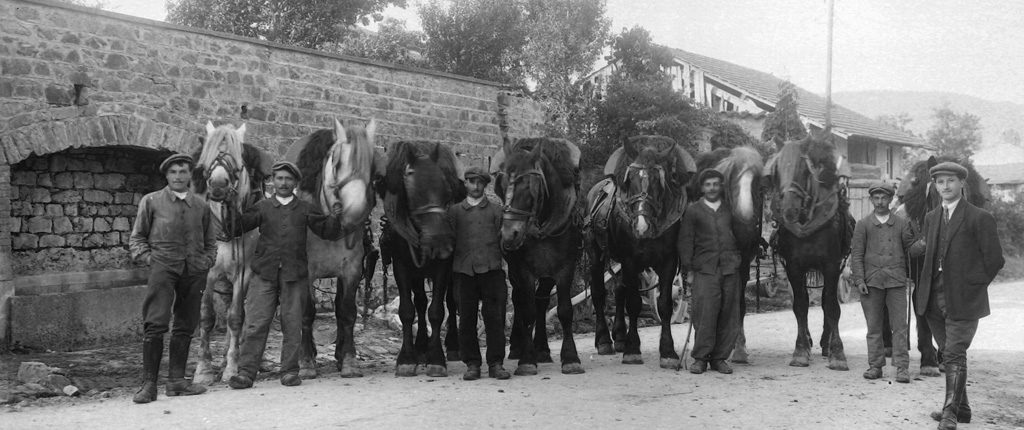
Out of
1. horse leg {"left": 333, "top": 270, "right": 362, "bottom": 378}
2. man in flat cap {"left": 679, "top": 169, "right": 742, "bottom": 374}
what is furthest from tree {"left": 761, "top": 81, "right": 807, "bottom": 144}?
horse leg {"left": 333, "top": 270, "right": 362, "bottom": 378}

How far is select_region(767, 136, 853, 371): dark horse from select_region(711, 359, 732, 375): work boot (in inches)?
29.6

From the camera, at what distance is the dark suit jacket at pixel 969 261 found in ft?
16.6

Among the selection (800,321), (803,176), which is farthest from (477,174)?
A: (800,321)

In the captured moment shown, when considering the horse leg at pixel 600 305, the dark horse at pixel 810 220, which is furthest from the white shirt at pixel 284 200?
the dark horse at pixel 810 220

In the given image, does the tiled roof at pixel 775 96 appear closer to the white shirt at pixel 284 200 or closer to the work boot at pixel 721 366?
the work boot at pixel 721 366

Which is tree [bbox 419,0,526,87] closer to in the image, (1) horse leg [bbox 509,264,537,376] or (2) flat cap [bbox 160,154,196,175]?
(1) horse leg [bbox 509,264,537,376]

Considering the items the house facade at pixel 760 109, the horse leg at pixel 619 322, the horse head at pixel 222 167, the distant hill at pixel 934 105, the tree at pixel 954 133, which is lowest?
the horse leg at pixel 619 322

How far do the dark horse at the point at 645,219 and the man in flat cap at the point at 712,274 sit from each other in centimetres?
24

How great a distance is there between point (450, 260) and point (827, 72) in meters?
23.4

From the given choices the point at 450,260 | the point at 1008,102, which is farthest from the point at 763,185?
the point at 1008,102

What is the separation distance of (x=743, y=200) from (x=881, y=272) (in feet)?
4.09

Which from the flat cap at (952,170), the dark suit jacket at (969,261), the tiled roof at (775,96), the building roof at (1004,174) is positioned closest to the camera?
the dark suit jacket at (969,261)

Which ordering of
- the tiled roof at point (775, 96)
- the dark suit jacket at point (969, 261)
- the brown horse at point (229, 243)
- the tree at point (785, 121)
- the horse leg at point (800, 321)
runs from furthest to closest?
the tiled roof at point (775, 96) → the tree at point (785, 121) → the horse leg at point (800, 321) → the brown horse at point (229, 243) → the dark suit jacket at point (969, 261)

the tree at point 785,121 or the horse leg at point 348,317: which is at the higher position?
the tree at point 785,121
